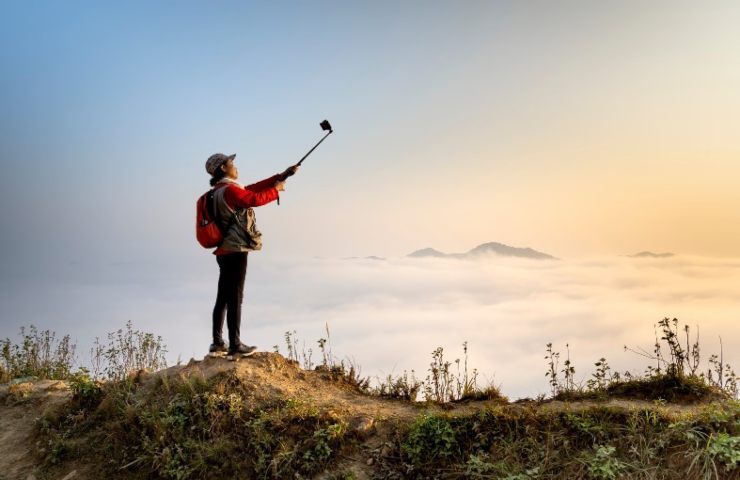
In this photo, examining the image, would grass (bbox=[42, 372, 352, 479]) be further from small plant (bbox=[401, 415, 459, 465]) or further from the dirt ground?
small plant (bbox=[401, 415, 459, 465])

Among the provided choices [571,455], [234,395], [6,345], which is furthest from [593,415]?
[6,345]

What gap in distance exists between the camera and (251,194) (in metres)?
7.69

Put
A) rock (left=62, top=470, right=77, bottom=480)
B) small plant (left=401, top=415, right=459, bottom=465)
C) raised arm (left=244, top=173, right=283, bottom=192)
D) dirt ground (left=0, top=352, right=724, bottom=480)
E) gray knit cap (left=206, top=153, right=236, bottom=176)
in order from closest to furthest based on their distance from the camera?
small plant (left=401, top=415, right=459, bottom=465), dirt ground (left=0, top=352, right=724, bottom=480), rock (left=62, top=470, right=77, bottom=480), raised arm (left=244, top=173, right=283, bottom=192), gray knit cap (left=206, top=153, right=236, bottom=176)

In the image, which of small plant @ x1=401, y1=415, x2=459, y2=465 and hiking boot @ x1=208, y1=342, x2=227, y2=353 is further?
hiking boot @ x1=208, y1=342, x2=227, y2=353

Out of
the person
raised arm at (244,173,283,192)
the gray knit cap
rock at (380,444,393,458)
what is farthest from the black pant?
rock at (380,444,393,458)

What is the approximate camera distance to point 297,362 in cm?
867

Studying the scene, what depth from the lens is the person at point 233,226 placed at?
7703mm

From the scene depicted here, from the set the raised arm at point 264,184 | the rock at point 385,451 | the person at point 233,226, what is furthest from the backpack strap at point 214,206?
the rock at point 385,451

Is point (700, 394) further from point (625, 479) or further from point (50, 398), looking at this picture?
point (50, 398)

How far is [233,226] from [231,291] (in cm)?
88

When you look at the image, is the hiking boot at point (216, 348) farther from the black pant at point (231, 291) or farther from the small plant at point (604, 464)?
the small plant at point (604, 464)

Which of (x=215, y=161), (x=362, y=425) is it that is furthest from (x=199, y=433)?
(x=215, y=161)

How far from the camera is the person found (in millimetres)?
7703

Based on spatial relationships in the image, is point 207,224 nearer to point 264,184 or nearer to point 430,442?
point 264,184
